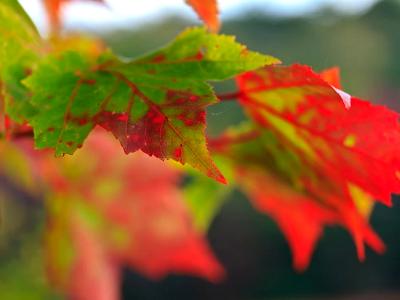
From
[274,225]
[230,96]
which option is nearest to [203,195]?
[230,96]

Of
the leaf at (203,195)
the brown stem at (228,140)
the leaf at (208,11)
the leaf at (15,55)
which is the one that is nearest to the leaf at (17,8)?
the leaf at (15,55)

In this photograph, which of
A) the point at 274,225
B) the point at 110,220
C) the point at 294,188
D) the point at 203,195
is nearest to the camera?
the point at 294,188

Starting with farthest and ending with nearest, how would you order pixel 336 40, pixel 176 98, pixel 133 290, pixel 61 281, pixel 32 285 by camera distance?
pixel 336 40, pixel 133 290, pixel 32 285, pixel 61 281, pixel 176 98

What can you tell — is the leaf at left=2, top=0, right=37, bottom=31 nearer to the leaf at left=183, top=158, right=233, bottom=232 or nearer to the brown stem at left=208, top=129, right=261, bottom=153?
the brown stem at left=208, top=129, right=261, bottom=153

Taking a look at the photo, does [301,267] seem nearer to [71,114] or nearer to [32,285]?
[32,285]

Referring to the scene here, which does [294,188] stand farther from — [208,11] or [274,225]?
[274,225]

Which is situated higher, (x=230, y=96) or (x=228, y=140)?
(x=230, y=96)

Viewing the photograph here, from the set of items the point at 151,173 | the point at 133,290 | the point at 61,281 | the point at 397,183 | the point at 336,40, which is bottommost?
the point at 133,290

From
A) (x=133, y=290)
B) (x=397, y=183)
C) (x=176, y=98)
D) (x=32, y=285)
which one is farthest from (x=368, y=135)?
(x=133, y=290)
